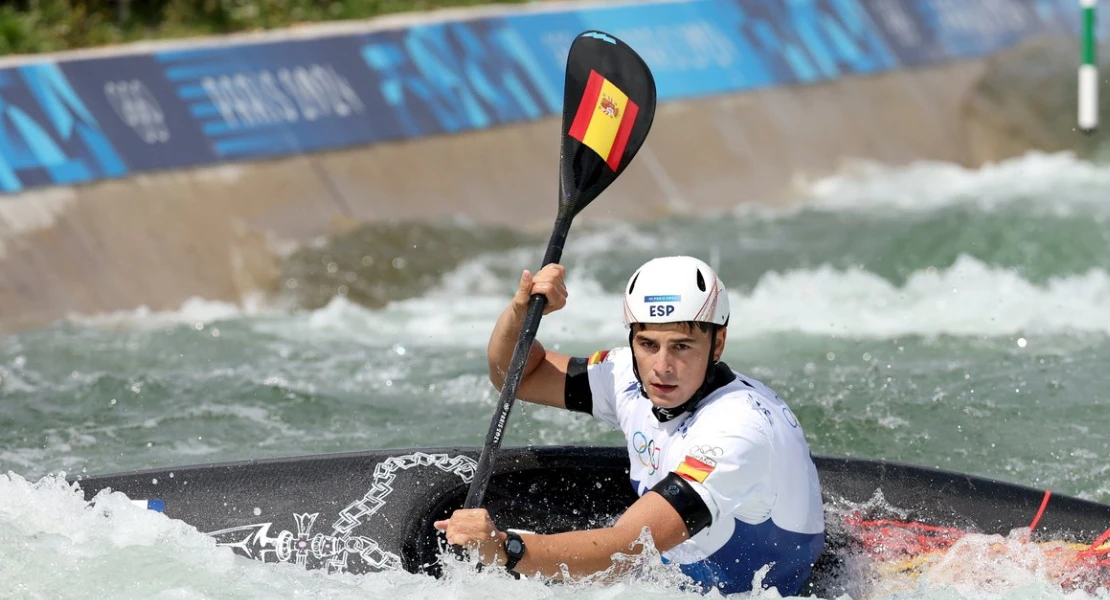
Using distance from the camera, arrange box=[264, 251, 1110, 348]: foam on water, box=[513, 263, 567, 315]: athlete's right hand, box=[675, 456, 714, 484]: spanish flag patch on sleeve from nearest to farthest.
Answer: box=[675, 456, 714, 484]: spanish flag patch on sleeve < box=[513, 263, 567, 315]: athlete's right hand < box=[264, 251, 1110, 348]: foam on water

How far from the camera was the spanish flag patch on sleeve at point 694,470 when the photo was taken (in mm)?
3516

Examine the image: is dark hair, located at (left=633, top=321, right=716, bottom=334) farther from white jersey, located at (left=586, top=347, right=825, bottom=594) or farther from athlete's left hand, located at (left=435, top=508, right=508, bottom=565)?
athlete's left hand, located at (left=435, top=508, right=508, bottom=565)

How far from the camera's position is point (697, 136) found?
12945 millimetres

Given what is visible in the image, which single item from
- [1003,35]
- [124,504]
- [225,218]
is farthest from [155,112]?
[1003,35]

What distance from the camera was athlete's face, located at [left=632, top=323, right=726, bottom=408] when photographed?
375cm

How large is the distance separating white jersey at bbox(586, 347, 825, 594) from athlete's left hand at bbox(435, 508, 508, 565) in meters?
0.48

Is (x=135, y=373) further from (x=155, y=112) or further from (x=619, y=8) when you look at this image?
(x=619, y=8)

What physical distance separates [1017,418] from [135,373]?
427 centimetres

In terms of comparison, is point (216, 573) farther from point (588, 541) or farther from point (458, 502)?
point (588, 541)

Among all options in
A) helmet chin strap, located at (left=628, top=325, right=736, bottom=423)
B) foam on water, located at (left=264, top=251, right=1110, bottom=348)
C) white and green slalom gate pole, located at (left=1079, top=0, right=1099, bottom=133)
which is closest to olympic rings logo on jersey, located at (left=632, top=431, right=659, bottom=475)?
helmet chin strap, located at (left=628, top=325, right=736, bottom=423)

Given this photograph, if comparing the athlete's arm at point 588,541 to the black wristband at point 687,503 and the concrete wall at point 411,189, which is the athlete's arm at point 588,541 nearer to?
the black wristband at point 687,503

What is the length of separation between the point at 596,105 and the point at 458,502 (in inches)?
53.8

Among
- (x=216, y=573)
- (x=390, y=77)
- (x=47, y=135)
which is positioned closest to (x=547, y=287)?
(x=216, y=573)

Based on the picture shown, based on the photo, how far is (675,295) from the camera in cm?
373
